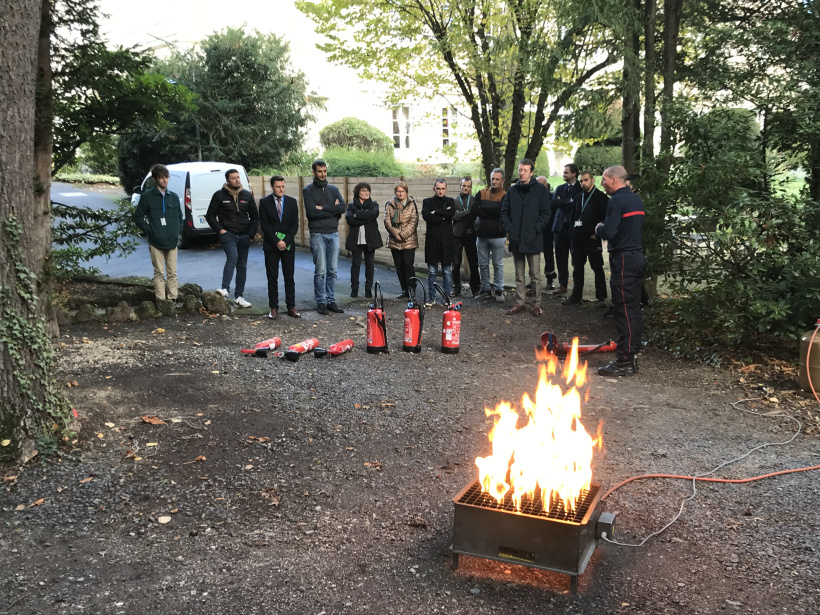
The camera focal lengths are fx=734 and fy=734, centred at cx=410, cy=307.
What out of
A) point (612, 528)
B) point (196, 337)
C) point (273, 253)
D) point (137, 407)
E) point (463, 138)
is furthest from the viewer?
point (463, 138)

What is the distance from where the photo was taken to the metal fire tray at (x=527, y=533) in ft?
12.4

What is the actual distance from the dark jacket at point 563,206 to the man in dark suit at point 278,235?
14.2 feet

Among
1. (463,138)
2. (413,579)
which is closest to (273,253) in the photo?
(413,579)

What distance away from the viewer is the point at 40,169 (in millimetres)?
8906

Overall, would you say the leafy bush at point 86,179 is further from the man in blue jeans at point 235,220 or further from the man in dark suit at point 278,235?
the man in dark suit at point 278,235

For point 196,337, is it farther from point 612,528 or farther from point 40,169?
point 612,528

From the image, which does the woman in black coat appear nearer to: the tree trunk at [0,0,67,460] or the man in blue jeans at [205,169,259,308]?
the man in blue jeans at [205,169,259,308]

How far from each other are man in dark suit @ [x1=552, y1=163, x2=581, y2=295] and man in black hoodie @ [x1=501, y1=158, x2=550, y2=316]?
104 centimetres

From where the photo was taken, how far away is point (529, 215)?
35.9 feet

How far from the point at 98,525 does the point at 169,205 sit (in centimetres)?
710

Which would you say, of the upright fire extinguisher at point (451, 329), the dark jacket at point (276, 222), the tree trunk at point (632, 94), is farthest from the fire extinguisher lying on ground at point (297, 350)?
the tree trunk at point (632, 94)

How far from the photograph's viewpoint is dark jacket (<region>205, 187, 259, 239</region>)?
11.2 m

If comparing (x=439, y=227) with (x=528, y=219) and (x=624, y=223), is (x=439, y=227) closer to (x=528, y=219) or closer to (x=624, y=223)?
(x=528, y=219)

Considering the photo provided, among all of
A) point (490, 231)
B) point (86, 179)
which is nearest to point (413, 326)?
point (490, 231)
